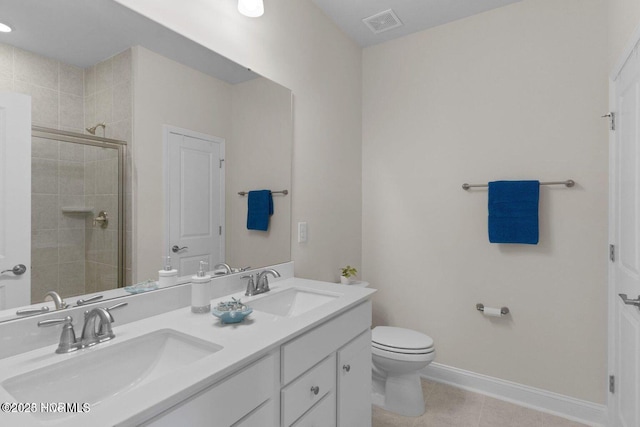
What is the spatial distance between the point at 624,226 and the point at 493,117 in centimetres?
101

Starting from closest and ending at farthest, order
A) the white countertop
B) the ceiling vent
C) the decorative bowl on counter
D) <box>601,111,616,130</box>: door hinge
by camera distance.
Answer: the white countertop
the decorative bowl on counter
<box>601,111,616,130</box>: door hinge
the ceiling vent

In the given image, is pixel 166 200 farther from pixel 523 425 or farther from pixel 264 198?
pixel 523 425

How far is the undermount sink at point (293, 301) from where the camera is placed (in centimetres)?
155

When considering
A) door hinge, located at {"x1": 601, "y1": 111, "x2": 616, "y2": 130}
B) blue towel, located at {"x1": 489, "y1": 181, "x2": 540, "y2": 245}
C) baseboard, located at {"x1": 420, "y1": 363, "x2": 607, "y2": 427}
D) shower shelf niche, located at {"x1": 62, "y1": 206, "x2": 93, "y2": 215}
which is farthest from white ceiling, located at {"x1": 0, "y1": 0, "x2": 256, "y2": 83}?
baseboard, located at {"x1": 420, "y1": 363, "x2": 607, "y2": 427}

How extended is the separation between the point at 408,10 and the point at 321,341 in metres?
2.21

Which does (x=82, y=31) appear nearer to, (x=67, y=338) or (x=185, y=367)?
(x=67, y=338)

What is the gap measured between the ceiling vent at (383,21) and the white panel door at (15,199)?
6.90ft

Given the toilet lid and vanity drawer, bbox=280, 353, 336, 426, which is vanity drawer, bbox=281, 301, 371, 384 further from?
the toilet lid

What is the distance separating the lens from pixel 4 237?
3.10 ft

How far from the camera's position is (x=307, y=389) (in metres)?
1.18

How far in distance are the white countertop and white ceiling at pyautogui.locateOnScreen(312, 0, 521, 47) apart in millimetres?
1924

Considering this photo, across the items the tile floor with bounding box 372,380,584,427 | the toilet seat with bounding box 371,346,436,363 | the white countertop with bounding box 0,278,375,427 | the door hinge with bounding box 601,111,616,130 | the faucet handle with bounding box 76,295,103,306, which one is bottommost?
the tile floor with bounding box 372,380,584,427

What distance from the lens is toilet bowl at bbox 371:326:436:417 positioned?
6.32 ft

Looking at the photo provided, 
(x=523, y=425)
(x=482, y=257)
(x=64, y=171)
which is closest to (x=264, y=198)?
(x=64, y=171)
